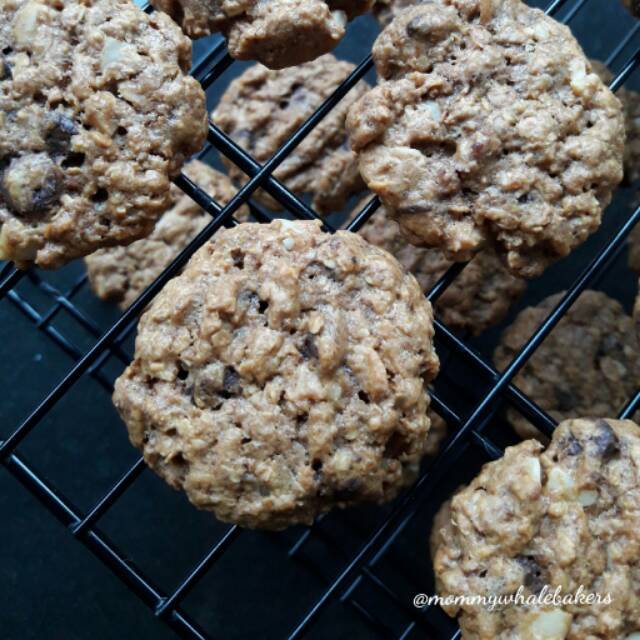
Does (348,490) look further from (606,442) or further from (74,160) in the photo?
(74,160)

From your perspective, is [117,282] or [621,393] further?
[117,282]

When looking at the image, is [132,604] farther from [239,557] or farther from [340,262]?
[340,262]

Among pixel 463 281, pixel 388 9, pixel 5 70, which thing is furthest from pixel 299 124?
pixel 5 70

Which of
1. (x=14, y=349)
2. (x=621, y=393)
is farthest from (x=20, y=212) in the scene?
(x=621, y=393)

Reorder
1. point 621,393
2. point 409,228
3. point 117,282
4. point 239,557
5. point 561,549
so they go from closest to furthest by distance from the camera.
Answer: point 561,549 < point 409,228 < point 621,393 < point 117,282 < point 239,557

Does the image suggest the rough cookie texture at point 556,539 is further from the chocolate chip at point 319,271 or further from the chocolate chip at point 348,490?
the chocolate chip at point 319,271

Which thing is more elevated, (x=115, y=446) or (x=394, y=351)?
(x=394, y=351)
